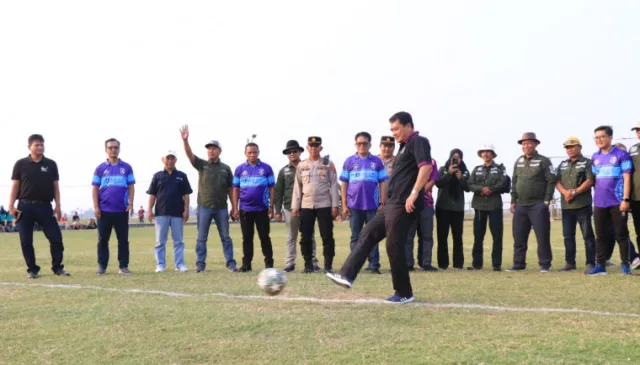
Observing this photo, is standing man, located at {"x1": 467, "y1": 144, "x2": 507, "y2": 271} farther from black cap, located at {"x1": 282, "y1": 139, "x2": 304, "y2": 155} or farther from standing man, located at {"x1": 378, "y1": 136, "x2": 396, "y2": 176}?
black cap, located at {"x1": 282, "y1": 139, "x2": 304, "y2": 155}

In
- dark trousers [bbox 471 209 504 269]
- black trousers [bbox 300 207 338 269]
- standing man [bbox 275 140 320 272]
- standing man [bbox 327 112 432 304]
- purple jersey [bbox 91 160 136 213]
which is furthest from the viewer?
dark trousers [bbox 471 209 504 269]

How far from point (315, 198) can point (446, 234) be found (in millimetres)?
2520

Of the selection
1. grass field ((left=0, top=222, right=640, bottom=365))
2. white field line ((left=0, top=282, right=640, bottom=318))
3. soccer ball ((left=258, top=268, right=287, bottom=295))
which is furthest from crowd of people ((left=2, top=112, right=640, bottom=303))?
soccer ball ((left=258, top=268, right=287, bottom=295))

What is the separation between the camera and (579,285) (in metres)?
7.95

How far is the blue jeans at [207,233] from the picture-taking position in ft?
34.6

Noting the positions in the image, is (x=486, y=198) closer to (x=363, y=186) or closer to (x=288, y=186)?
(x=363, y=186)

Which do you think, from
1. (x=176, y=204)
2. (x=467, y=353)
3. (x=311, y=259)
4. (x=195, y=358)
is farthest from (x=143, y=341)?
(x=176, y=204)

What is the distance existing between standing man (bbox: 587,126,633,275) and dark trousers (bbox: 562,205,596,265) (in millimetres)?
772

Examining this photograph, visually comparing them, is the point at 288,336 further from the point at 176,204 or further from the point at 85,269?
the point at 85,269

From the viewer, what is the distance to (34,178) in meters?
10.1

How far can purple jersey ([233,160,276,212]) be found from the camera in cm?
1060

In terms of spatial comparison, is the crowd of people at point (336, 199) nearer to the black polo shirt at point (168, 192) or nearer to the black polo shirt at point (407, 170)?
the black polo shirt at point (168, 192)

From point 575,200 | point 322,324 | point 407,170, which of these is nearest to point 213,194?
point 407,170

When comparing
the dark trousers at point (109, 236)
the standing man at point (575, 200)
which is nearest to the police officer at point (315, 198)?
the dark trousers at point (109, 236)
